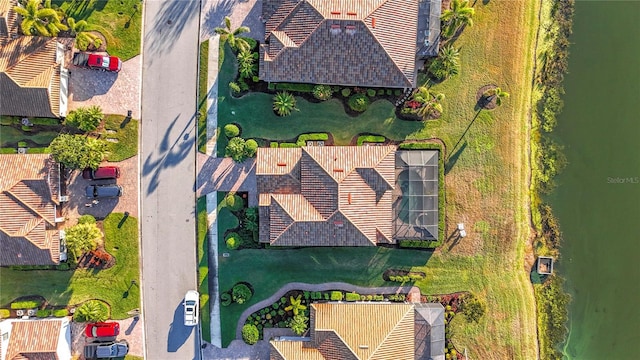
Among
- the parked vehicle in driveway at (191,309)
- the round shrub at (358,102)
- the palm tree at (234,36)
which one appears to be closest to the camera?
the palm tree at (234,36)

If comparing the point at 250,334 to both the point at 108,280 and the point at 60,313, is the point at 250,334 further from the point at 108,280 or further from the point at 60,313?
the point at 60,313

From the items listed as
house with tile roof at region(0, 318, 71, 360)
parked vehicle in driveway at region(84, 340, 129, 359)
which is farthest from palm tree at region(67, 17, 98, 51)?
parked vehicle in driveway at region(84, 340, 129, 359)

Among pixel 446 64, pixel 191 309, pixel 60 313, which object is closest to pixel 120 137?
pixel 60 313

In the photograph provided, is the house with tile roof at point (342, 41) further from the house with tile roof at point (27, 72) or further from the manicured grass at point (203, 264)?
the house with tile roof at point (27, 72)

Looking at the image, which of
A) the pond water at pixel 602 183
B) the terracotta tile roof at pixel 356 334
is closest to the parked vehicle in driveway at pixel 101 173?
the terracotta tile roof at pixel 356 334

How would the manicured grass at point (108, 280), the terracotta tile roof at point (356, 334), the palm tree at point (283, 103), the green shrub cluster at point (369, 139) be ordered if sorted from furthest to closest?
the green shrub cluster at point (369, 139) → the manicured grass at point (108, 280) → the palm tree at point (283, 103) → the terracotta tile roof at point (356, 334)

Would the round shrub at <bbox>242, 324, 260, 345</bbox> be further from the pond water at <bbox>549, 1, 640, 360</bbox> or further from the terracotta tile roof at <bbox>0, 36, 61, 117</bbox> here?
the pond water at <bbox>549, 1, 640, 360</bbox>

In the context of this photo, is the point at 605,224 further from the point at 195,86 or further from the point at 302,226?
the point at 195,86
